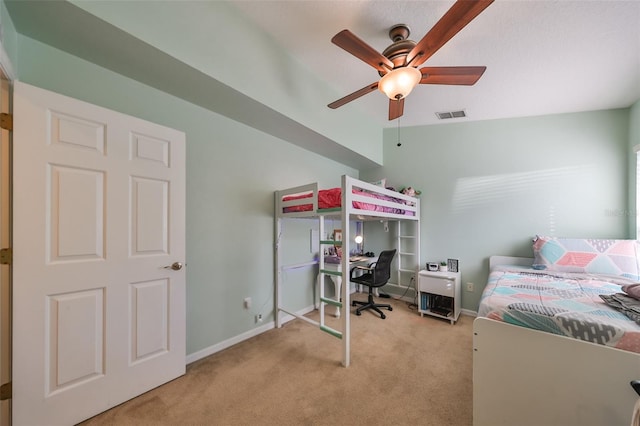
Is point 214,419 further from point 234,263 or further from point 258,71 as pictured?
point 258,71

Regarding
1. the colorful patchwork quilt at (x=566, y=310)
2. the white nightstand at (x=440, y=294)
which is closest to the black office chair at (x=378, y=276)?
the white nightstand at (x=440, y=294)

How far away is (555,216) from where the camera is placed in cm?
288

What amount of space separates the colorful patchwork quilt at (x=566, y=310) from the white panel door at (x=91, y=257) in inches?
89.7

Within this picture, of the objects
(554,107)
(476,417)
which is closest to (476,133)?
(554,107)

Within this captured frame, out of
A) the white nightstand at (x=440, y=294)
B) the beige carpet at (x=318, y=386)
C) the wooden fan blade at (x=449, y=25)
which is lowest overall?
the beige carpet at (x=318, y=386)

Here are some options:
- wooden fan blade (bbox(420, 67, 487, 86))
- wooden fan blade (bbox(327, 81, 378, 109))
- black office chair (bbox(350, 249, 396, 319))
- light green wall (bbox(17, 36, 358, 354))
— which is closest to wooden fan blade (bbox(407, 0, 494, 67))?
wooden fan blade (bbox(420, 67, 487, 86))

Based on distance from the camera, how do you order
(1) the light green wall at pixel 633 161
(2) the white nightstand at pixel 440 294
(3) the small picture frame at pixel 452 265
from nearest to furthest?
(1) the light green wall at pixel 633 161
(2) the white nightstand at pixel 440 294
(3) the small picture frame at pixel 452 265

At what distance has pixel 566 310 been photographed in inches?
51.4

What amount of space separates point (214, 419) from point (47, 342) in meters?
1.07

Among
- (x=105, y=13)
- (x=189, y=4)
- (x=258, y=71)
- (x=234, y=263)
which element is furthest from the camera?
(x=234, y=263)

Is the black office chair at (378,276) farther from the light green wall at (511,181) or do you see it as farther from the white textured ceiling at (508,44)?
the white textured ceiling at (508,44)

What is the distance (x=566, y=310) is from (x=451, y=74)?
1635 millimetres

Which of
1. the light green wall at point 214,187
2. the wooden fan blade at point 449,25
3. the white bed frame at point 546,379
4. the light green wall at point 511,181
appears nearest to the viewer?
the white bed frame at point 546,379

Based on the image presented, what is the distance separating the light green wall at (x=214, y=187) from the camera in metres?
1.62
